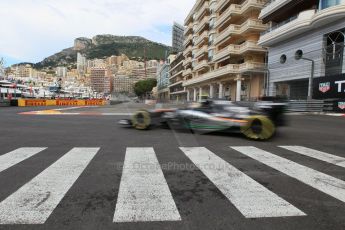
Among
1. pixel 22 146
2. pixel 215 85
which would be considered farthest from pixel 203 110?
pixel 215 85

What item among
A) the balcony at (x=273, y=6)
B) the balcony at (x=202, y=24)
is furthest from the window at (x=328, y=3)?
the balcony at (x=202, y=24)

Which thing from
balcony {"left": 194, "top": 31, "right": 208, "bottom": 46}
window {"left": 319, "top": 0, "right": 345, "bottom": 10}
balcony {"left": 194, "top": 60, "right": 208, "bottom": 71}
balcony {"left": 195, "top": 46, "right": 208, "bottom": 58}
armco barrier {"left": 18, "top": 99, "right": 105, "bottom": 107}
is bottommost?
armco barrier {"left": 18, "top": 99, "right": 105, "bottom": 107}

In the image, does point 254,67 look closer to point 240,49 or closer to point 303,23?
point 240,49

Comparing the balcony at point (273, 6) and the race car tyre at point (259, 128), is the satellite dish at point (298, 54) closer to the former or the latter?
the balcony at point (273, 6)

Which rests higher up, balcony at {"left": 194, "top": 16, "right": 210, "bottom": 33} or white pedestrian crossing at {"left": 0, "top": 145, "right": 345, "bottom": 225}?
balcony at {"left": 194, "top": 16, "right": 210, "bottom": 33}

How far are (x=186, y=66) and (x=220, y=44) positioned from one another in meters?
29.8

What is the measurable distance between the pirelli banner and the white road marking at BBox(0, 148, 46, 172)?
70.3 feet

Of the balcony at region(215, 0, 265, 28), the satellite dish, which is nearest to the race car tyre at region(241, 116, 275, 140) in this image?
the satellite dish

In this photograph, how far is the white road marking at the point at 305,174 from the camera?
379cm

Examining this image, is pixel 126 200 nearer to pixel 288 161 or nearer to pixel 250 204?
pixel 250 204

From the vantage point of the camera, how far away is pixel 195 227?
271 cm

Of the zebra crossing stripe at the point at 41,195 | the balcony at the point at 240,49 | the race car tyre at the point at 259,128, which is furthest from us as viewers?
the balcony at the point at 240,49

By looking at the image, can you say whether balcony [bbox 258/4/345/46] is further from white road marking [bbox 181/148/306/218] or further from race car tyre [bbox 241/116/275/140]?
white road marking [bbox 181/148/306/218]

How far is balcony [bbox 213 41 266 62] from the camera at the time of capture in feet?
114
